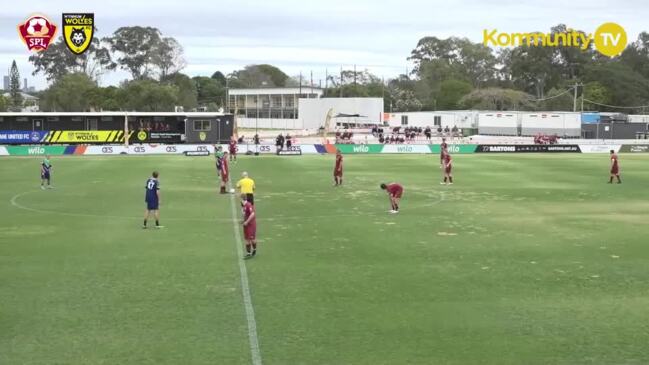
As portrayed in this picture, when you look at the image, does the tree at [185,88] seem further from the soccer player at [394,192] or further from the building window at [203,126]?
the soccer player at [394,192]

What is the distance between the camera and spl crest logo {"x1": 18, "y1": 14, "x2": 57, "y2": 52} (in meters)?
39.6

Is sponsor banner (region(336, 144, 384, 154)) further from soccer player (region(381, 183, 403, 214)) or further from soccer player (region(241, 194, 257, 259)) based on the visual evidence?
soccer player (region(241, 194, 257, 259))

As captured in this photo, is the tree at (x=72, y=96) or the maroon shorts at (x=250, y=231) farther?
the tree at (x=72, y=96)

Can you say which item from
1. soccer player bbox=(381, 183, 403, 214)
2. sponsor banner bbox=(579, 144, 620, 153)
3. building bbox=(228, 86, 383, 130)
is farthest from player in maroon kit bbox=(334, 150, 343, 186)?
building bbox=(228, 86, 383, 130)

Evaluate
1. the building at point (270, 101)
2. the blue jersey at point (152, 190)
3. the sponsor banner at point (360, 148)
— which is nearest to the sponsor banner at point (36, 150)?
the sponsor banner at point (360, 148)

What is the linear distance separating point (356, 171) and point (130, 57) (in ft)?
368

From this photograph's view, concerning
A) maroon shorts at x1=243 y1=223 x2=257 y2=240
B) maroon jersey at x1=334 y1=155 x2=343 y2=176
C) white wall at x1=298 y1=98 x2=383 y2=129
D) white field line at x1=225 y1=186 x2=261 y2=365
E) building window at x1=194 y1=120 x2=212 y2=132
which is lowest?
white field line at x1=225 y1=186 x2=261 y2=365

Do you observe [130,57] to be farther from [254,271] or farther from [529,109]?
[254,271]

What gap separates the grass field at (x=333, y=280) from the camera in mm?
11219

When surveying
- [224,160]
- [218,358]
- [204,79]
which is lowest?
[218,358]

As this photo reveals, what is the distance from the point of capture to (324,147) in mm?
61969

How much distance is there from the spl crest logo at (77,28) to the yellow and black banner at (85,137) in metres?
28.5

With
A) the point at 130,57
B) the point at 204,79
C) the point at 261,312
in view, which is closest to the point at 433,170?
the point at 261,312

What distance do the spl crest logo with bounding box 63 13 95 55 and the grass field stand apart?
9.18 metres
